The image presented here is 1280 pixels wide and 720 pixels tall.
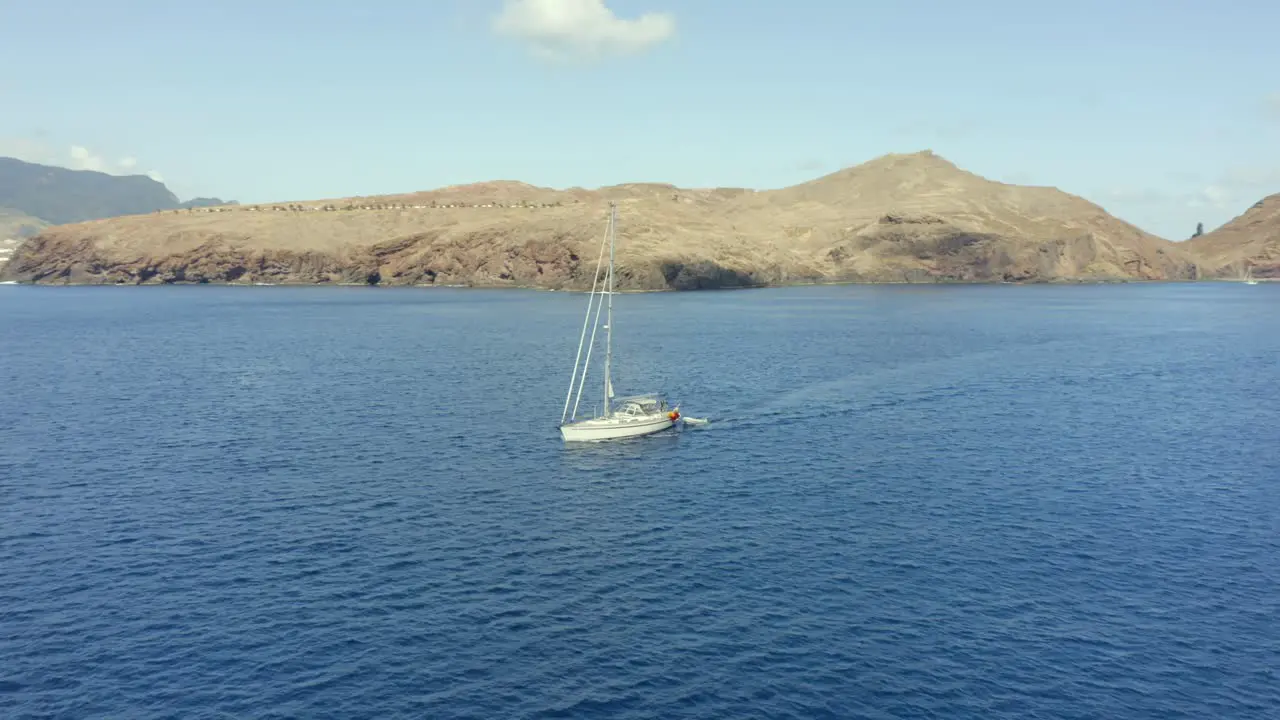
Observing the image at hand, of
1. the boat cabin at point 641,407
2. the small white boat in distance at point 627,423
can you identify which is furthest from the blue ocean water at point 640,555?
the boat cabin at point 641,407

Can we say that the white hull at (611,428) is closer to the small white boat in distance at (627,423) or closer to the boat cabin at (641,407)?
the small white boat in distance at (627,423)

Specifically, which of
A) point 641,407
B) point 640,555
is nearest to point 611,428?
point 641,407

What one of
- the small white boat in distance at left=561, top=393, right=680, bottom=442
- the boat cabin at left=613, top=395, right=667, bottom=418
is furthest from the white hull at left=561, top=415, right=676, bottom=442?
the boat cabin at left=613, top=395, right=667, bottom=418

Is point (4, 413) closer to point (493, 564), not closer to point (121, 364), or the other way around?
point (121, 364)

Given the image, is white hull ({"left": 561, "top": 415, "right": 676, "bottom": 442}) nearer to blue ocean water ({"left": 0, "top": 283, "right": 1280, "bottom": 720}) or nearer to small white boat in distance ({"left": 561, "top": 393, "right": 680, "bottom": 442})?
small white boat in distance ({"left": 561, "top": 393, "right": 680, "bottom": 442})

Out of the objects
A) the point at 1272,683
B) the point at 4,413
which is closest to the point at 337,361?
the point at 4,413

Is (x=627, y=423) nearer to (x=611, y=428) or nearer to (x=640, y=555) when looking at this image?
(x=611, y=428)
